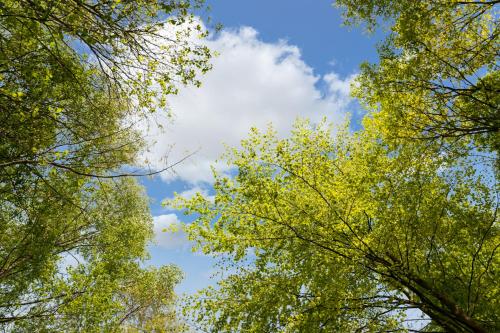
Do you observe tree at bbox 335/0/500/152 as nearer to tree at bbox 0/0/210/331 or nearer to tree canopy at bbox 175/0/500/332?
tree canopy at bbox 175/0/500/332

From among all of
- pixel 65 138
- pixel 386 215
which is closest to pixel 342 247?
pixel 386 215

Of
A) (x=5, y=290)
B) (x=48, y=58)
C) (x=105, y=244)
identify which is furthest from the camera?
(x=105, y=244)

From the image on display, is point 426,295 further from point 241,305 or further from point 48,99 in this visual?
point 48,99

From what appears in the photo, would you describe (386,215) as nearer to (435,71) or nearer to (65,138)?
(435,71)

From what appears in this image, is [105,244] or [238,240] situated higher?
[105,244]

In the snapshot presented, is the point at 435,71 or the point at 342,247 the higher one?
the point at 435,71

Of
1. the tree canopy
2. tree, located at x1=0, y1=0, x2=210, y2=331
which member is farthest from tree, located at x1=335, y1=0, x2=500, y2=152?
tree, located at x1=0, y1=0, x2=210, y2=331

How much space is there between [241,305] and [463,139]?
298 inches

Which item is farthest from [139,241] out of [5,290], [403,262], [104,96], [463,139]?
[463,139]

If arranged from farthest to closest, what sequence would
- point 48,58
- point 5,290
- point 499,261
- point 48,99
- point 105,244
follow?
point 105,244, point 5,290, point 499,261, point 48,99, point 48,58

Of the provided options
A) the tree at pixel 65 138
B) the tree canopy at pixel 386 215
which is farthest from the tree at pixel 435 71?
the tree at pixel 65 138

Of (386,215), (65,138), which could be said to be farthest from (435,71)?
(65,138)

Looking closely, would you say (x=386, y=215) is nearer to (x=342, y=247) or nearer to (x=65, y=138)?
(x=342, y=247)

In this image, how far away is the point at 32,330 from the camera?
10.8m
